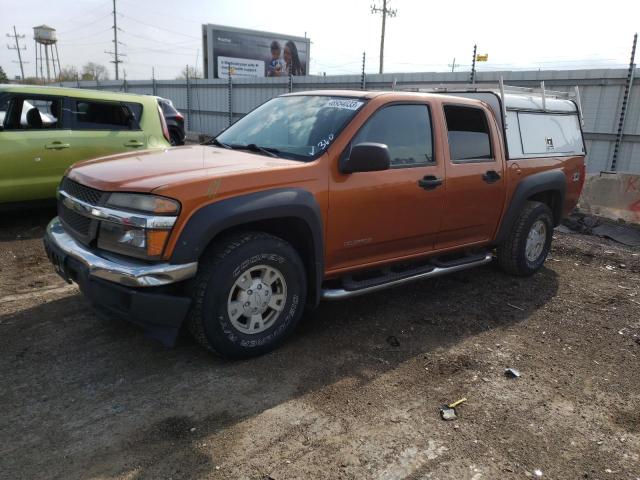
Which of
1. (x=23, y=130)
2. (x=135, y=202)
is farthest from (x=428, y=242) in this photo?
(x=23, y=130)

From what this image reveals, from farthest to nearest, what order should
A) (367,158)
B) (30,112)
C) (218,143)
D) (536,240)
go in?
(30,112) → (536,240) → (218,143) → (367,158)

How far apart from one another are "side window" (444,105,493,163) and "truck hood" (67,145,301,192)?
1.68 metres

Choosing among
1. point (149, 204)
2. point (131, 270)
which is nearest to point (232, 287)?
point (131, 270)

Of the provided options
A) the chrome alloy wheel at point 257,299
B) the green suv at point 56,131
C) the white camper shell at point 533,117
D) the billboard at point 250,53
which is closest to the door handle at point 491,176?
the white camper shell at point 533,117

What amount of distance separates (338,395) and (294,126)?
6.95ft

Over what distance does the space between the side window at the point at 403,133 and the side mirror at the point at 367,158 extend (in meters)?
0.27

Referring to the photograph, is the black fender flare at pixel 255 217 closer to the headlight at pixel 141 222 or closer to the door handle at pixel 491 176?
the headlight at pixel 141 222

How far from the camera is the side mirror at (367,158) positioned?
3.69m

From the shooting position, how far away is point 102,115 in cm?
722

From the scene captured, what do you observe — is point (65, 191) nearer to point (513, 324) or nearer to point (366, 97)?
point (366, 97)

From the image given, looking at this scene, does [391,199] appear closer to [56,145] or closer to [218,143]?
[218,143]

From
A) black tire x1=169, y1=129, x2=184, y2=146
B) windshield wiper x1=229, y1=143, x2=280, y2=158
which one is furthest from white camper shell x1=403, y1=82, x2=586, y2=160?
black tire x1=169, y1=129, x2=184, y2=146

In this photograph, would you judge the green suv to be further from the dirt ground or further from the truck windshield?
the truck windshield

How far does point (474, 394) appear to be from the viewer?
343 centimetres
